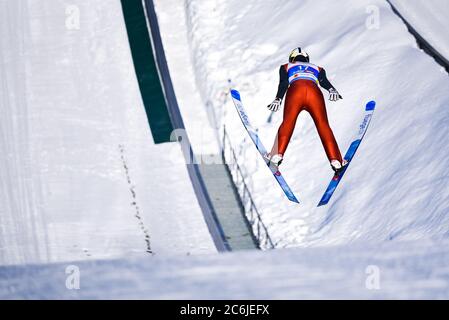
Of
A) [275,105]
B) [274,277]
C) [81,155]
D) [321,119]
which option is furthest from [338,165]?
[274,277]

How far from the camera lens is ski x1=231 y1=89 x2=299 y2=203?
449 inches

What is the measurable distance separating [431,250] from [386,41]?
727 centimetres

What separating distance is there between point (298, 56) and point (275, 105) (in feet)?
3.24

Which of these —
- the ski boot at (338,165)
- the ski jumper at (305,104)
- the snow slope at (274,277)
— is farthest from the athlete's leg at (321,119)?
the snow slope at (274,277)

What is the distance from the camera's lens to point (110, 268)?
6184mm

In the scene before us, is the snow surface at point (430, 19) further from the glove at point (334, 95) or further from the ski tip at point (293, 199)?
the ski tip at point (293, 199)

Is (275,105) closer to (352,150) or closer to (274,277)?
(352,150)

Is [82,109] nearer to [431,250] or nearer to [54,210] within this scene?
[54,210]

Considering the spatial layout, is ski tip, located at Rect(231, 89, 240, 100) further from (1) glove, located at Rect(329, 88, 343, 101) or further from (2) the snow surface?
(2) the snow surface

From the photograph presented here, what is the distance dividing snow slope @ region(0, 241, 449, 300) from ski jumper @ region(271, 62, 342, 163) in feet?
17.4
